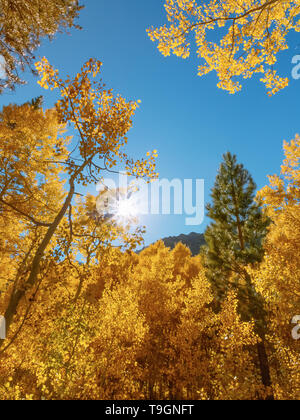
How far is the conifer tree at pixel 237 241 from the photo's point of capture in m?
10.1

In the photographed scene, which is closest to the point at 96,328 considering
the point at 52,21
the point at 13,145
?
the point at 13,145

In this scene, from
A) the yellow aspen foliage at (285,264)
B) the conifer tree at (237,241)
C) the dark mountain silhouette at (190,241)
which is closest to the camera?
the yellow aspen foliage at (285,264)

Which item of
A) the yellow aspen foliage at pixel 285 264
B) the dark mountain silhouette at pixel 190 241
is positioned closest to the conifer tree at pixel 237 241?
the yellow aspen foliage at pixel 285 264

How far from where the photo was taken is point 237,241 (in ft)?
36.9

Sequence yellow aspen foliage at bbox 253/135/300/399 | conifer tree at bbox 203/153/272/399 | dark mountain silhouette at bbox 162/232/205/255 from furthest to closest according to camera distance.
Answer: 1. dark mountain silhouette at bbox 162/232/205/255
2. conifer tree at bbox 203/153/272/399
3. yellow aspen foliage at bbox 253/135/300/399

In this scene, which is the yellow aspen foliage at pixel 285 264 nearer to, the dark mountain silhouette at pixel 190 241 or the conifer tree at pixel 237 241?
the conifer tree at pixel 237 241

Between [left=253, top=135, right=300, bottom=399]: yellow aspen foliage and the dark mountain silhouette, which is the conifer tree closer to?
[left=253, top=135, right=300, bottom=399]: yellow aspen foliage

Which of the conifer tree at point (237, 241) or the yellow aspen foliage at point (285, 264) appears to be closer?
the yellow aspen foliage at point (285, 264)

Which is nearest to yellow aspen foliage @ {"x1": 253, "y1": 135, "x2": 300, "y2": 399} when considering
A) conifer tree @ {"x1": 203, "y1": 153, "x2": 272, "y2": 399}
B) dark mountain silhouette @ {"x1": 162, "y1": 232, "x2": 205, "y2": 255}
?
conifer tree @ {"x1": 203, "y1": 153, "x2": 272, "y2": 399}

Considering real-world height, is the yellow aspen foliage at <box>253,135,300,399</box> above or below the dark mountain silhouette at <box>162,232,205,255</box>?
below

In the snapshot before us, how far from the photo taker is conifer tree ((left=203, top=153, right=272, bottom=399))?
1011cm

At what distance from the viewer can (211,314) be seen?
13.3m

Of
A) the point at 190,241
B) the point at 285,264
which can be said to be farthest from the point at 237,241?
the point at 190,241

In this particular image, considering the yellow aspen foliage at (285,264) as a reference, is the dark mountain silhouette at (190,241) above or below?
above
